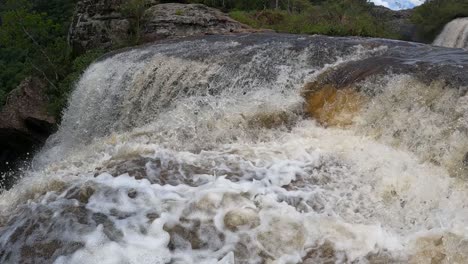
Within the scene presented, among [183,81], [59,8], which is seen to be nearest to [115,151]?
[183,81]

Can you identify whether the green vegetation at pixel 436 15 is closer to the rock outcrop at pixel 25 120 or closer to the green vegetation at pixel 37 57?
the green vegetation at pixel 37 57

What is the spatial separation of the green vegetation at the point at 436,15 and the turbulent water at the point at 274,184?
12.1 m

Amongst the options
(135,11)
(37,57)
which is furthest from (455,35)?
(37,57)

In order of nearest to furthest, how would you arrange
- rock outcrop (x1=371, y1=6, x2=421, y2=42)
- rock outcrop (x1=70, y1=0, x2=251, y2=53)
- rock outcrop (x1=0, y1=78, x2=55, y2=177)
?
rock outcrop (x1=0, y1=78, x2=55, y2=177), rock outcrop (x1=70, y1=0, x2=251, y2=53), rock outcrop (x1=371, y1=6, x2=421, y2=42)

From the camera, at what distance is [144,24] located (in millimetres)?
13555

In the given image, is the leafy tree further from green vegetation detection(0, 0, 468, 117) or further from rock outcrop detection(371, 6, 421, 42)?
rock outcrop detection(371, 6, 421, 42)

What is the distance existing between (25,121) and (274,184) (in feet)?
31.5

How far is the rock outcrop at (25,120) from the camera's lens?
1182cm

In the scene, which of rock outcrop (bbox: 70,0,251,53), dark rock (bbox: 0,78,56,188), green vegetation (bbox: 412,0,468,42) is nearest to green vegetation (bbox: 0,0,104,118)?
dark rock (bbox: 0,78,56,188)

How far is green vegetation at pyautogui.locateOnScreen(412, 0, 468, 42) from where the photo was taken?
1773 centimetres

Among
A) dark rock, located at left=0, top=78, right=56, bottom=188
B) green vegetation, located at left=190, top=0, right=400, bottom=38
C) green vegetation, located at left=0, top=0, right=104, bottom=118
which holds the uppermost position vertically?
green vegetation, located at left=190, top=0, right=400, bottom=38

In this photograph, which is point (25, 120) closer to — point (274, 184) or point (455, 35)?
point (274, 184)

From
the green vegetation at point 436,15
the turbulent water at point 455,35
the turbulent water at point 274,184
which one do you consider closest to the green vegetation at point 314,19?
the turbulent water at point 455,35

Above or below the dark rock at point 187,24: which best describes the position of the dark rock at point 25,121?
below
